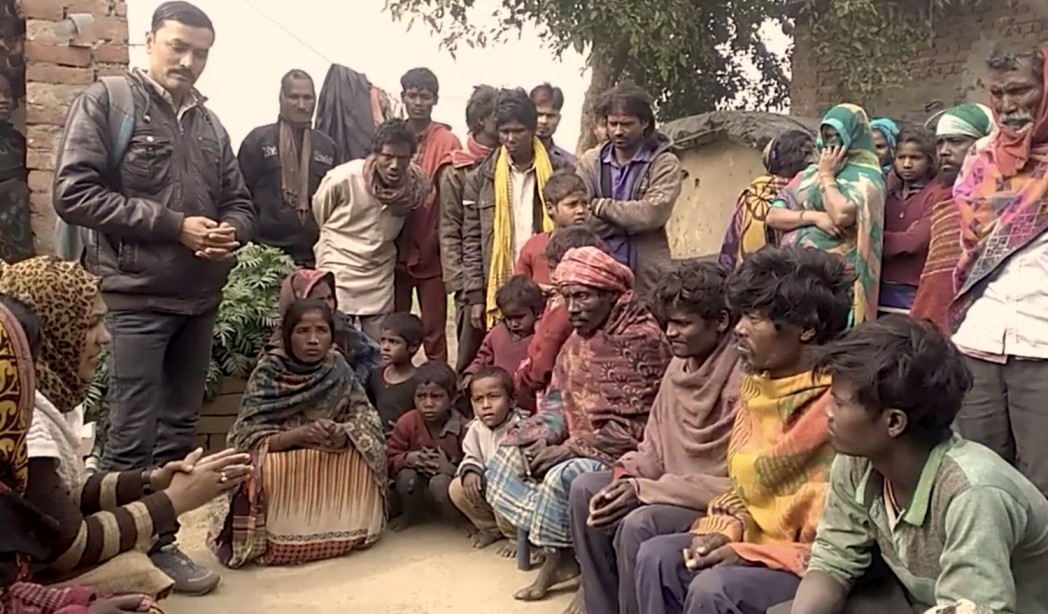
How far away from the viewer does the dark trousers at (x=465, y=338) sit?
595cm

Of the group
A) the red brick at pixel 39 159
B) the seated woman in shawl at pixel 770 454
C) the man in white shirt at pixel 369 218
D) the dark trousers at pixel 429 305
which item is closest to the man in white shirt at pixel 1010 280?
the seated woman in shawl at pixel 770 454

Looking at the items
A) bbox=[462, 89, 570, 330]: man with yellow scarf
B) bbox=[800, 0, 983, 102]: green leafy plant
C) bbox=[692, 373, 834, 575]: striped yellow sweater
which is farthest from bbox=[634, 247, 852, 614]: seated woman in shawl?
bbox=[800, 0, 983, 102]: green leafy plant

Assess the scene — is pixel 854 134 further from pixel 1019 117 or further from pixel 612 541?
pixel 612 541

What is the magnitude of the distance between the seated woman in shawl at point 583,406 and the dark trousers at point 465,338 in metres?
1.65

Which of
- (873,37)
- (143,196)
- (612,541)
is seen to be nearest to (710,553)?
(612,541)

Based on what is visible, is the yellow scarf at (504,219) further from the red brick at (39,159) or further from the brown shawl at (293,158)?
the red brick at (39,159)

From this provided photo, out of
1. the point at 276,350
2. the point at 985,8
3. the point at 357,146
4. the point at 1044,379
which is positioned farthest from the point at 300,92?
the point at 985,8

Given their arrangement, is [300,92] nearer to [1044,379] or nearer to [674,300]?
[674,300]

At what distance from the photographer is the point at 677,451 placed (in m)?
3.49

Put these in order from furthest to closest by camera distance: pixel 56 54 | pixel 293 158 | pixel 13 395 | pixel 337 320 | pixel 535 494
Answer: pixel 293 158, pixel 56 54, pixel 337 320, pixel 535 494, pixel 13 395

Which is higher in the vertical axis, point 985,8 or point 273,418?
point 985,8

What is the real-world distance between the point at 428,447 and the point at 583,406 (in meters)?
1.28

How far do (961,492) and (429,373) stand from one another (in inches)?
131

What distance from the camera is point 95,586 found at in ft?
9.19
